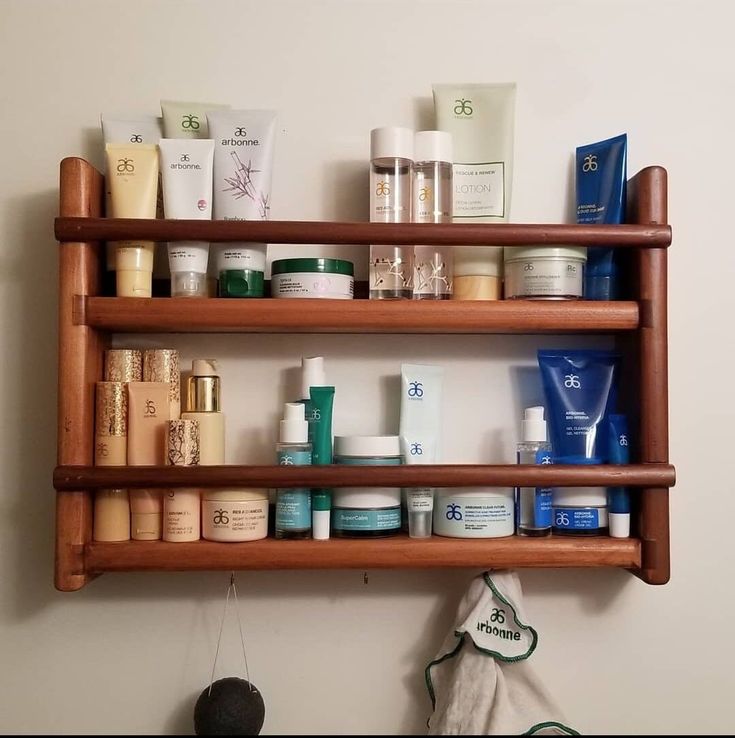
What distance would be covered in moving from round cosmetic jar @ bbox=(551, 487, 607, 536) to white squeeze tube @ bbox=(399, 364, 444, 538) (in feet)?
0.43

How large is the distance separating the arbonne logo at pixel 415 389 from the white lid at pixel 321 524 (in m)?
0.15

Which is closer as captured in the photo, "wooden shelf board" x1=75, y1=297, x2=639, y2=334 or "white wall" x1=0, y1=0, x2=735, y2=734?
"wooden shelf board" x1=75, y1=297, x2=639, y2=334

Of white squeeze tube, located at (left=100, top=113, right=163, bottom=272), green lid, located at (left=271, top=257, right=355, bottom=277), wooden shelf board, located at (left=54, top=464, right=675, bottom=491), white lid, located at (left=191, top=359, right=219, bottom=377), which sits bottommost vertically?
wooden shelf board, located at (left=54, top=464, right=675, bottom=491)

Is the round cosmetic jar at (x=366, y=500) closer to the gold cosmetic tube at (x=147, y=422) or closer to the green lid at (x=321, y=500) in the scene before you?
the green lid at (x=321, y=500)

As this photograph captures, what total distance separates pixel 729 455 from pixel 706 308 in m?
0.17

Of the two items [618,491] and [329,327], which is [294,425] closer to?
[329,327]

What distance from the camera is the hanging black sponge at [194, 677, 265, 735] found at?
0.85m

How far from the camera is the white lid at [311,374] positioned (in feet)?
2.92

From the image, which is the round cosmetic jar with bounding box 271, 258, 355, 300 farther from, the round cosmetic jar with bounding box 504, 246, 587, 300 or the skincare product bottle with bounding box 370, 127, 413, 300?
the round cosmetic jar with bounding box 504, 246, 587, 300

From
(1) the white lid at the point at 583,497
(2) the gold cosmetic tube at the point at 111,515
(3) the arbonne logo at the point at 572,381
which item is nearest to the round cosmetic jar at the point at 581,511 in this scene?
(1) the white lid at the point at 583,497

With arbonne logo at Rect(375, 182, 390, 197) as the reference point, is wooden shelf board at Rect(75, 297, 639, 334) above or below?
below

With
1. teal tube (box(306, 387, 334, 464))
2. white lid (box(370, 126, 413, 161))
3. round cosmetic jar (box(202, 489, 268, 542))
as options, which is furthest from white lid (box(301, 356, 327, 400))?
white lid (box(370, 126, 413, 161))

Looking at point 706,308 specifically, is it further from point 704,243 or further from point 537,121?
point 537,121

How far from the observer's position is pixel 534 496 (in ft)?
2.83
